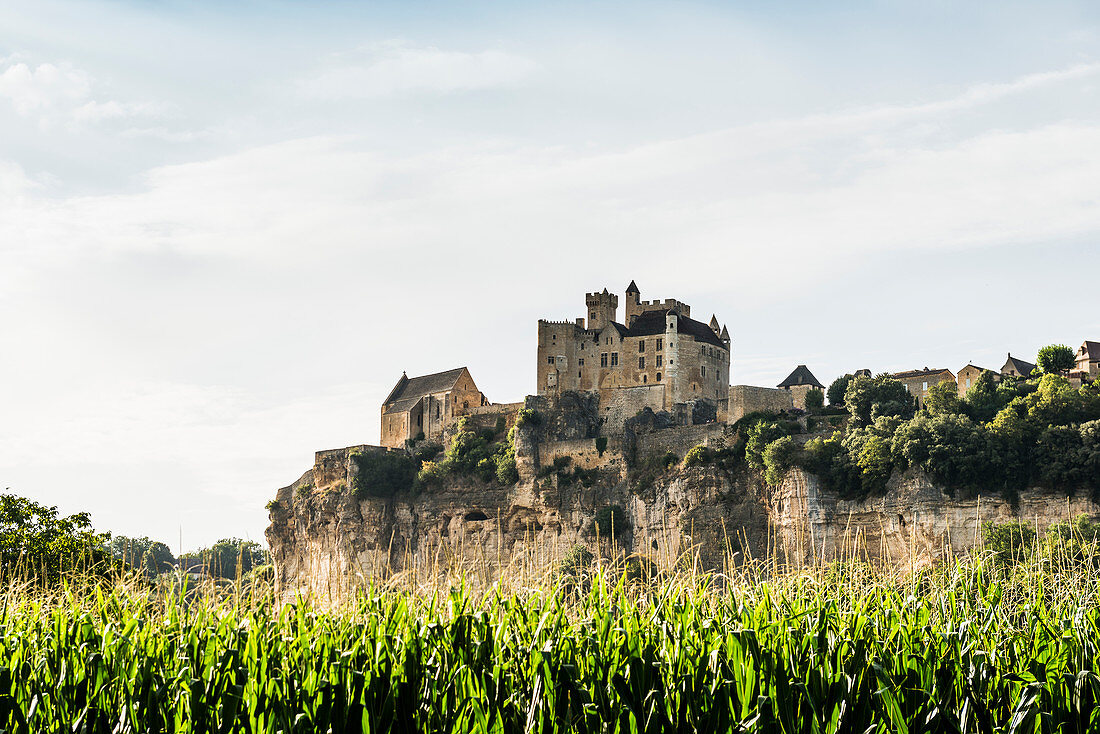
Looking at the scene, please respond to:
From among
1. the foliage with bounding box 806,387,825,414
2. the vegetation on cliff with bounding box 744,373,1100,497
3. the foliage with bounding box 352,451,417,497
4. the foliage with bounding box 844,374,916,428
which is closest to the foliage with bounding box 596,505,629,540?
the vegetation on cliff with bounding box 744,373,1100,497

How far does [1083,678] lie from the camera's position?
39.6 ft

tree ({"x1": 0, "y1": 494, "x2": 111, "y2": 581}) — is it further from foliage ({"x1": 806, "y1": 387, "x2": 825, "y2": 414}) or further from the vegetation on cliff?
foliage ({"x1": 806, "y1": 387, "x2": 825, "y2": 414})

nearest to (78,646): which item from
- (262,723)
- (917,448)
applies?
(262,723)

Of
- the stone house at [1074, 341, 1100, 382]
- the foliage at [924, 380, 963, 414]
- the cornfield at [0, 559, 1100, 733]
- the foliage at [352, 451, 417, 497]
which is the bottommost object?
the cornfield at [0, 559, 1100, 733]

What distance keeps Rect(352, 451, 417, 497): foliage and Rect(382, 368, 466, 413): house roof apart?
6.03 meters

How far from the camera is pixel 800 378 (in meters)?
76.1

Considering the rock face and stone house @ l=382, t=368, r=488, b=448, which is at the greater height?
stone house @ l=382, t=368, r=488, b=448

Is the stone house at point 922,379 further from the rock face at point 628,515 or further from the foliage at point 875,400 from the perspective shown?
the rock face at point 628,515

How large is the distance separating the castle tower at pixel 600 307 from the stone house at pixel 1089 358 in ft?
88.7

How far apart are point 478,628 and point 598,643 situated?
51.6 inches

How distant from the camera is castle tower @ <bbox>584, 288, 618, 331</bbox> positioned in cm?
7969

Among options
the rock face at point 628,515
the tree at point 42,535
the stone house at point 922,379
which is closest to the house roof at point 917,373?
the stone house at point 922,379

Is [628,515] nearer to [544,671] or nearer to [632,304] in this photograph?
[632,304]

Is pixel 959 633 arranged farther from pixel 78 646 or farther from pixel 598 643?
pixel 78 646
